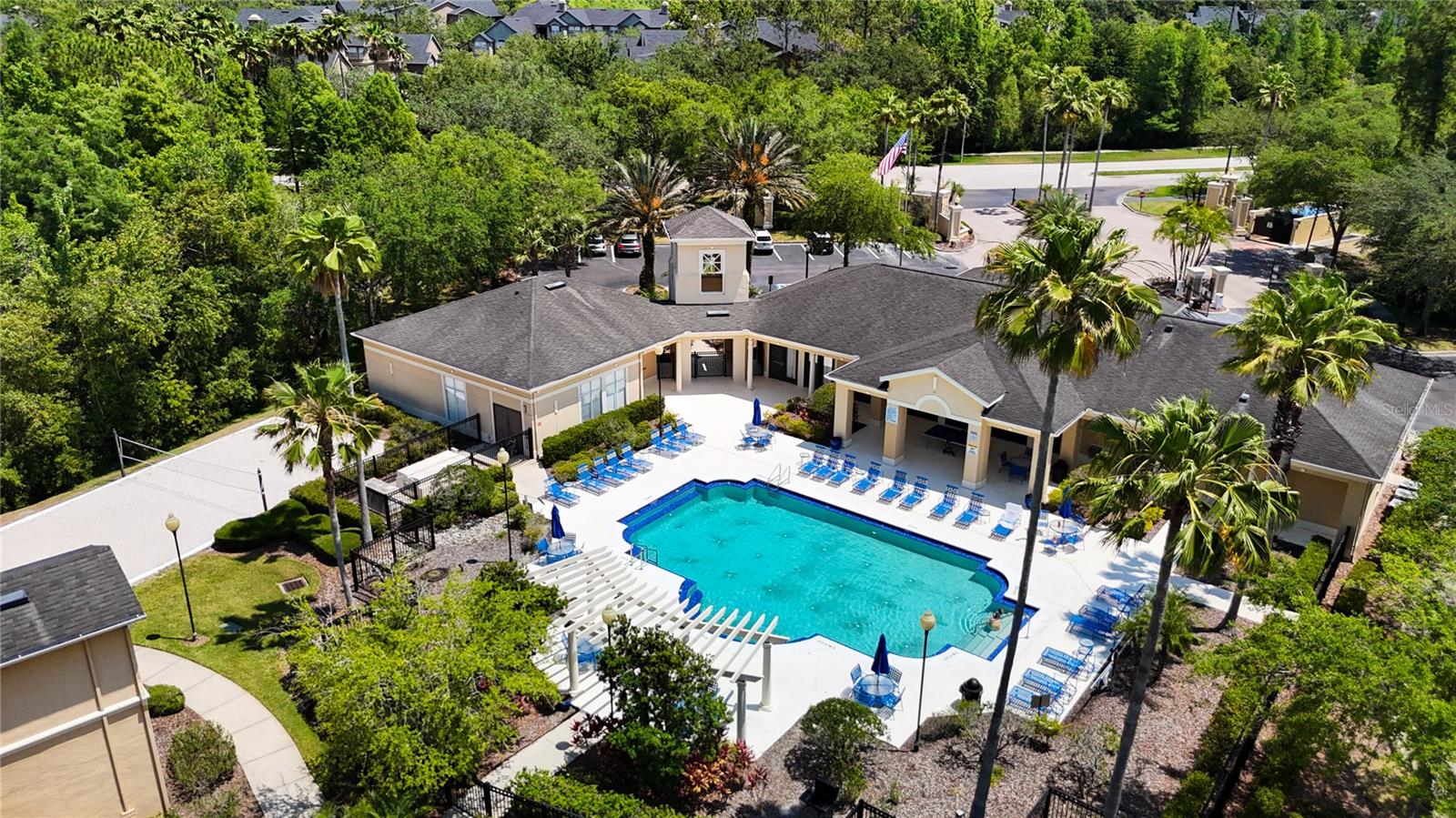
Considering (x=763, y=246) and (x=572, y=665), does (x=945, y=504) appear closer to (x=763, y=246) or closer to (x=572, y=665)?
(x=572, y=665)

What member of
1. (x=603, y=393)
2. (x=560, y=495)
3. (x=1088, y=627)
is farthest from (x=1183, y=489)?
(x=603, y=393)

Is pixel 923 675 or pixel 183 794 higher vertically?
pixel 923 675

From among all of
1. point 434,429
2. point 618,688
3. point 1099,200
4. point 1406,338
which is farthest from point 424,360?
point 1099,200

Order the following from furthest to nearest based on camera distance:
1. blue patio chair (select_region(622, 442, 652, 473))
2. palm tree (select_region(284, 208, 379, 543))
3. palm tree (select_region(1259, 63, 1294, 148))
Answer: palm tree (select_region(1259, 63, 1294, 148)) < blue patio chair (select_region(622, 442, 652, 473)) < palm tree (select_region(284, 208, 379, 543))

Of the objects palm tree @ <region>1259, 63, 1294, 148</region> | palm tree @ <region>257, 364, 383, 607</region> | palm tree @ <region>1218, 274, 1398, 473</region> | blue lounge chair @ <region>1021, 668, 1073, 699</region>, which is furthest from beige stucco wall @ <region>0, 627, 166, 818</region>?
palm tree @ <region>1259, 63, 1294, 148</region>

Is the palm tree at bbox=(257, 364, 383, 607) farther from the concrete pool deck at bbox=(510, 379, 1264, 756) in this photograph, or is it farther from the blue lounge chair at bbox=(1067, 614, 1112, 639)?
the blue lounge chair at bbox=(1067, 614, 1112, 639)

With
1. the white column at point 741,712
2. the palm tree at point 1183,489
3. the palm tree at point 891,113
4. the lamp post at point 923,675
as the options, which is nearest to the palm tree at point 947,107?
the palm tree at point 891,113

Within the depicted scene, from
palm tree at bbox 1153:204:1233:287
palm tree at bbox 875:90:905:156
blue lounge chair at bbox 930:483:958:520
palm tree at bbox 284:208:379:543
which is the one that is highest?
palm tree at bbox 875:90:905:156
